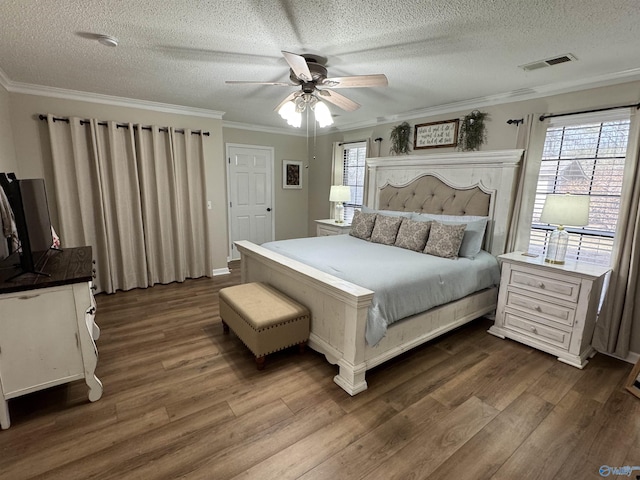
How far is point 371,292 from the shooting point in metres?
2.05

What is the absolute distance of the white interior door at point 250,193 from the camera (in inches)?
211

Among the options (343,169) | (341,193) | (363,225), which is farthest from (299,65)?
(343,169)

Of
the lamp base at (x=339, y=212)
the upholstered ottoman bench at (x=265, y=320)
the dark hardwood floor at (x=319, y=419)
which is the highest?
the lamp base at (x=339, y=212)

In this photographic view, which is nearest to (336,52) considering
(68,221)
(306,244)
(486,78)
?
(486,78)

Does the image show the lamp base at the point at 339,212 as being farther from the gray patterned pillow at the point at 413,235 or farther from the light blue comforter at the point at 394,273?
the gray patterned pillow at the point at 413,235

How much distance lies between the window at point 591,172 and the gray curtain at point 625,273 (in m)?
0.11

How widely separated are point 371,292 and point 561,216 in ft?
5.72

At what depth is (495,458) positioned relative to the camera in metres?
1.66

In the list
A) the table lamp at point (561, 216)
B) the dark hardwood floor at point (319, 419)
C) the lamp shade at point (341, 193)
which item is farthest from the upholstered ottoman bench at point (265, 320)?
the lamp shade at point (341, 193)

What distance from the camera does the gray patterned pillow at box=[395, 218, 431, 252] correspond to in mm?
3209

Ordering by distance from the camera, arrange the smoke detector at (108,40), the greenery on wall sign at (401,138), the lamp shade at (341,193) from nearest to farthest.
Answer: the smoke detector at (108,40)
the greenery on wall sign at (401,138)
the lamp shade at (341,193)

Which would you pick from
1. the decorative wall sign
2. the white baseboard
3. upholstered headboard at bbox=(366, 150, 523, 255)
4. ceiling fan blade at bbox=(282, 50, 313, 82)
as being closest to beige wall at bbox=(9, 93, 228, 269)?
upholstered headboard at bbox=(366, 150, 523, 255)

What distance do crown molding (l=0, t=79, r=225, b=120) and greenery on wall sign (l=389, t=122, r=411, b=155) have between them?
7.90ft

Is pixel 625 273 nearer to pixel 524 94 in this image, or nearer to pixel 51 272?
pixel 524 94
